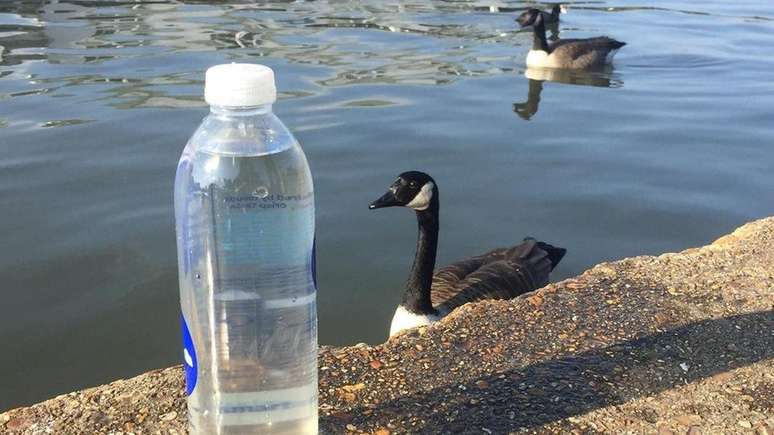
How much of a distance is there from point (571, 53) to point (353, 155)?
7.56 meters

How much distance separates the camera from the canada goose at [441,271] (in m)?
5.33

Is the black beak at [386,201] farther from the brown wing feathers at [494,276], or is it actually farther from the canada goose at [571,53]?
the canada goose at [571,53]

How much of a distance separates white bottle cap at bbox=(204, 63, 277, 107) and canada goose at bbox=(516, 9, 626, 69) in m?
12.9

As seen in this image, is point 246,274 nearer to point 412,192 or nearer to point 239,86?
point 239,86

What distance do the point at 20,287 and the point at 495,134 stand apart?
589cm

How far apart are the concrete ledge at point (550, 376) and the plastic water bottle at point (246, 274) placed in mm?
321

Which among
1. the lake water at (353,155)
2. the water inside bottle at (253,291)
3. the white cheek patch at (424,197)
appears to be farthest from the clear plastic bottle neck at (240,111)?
the lake water at (353,155)

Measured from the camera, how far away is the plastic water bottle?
2115 millimetres

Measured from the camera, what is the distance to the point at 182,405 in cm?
259

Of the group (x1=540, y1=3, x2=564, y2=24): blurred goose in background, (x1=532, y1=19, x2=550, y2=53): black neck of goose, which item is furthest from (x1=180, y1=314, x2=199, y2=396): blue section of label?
(x1=540, y1=3, x2=564, y2=24): blurred goose in background

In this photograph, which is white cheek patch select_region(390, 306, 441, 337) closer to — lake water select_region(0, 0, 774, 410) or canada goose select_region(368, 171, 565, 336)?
canada goose select_region(368, 171, 565, 336)

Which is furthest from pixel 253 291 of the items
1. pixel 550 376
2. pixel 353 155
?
pixel 353 155

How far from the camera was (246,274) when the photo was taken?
214 centimetres

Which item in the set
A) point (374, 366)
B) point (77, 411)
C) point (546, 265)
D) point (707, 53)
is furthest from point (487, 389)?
point (707, 53)
